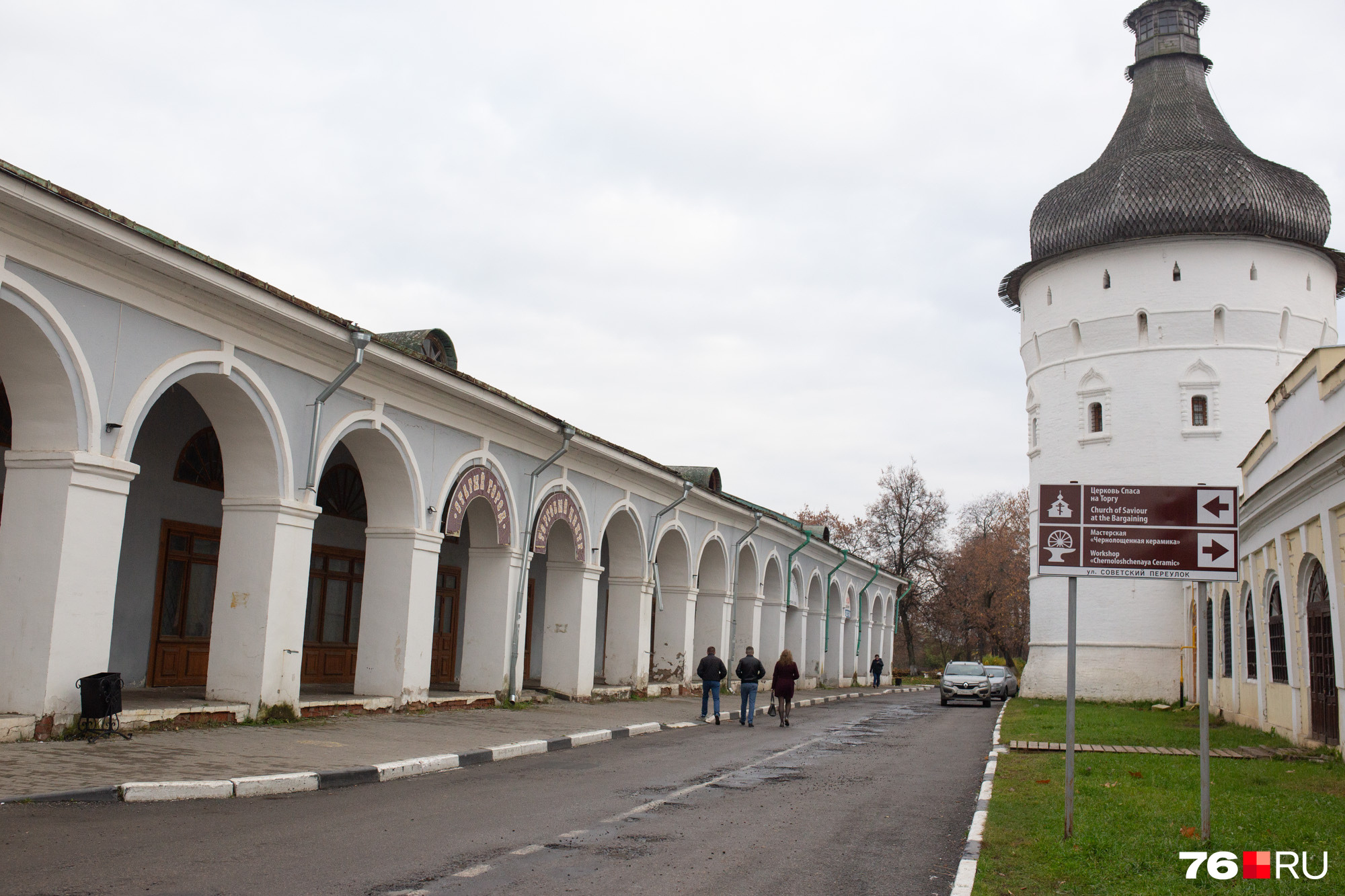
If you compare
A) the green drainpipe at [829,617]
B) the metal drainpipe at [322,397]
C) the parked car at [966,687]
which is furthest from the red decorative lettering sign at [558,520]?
the green drainpipe at [829,617]

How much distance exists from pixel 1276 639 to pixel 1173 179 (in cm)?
1686

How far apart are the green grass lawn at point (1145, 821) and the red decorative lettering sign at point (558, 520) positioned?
9.20 m

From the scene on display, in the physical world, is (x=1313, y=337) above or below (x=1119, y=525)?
above

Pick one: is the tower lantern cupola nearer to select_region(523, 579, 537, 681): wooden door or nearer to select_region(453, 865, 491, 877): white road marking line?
Result: select_region(523, 579, 537, 681): wooden door

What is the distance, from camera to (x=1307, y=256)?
31047 millimetres

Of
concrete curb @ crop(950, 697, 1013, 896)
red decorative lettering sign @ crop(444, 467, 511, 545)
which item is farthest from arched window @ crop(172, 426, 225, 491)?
concrete curb @ crop(950, 697, 1013, 896)

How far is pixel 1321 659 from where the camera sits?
15.2 metres

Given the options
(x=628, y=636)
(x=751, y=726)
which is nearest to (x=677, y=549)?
(x=628, y=636)

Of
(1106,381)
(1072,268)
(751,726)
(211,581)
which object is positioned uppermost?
(1072,268)

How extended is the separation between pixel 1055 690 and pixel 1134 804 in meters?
25.1

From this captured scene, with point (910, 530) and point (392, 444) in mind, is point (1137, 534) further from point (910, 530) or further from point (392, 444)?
point (910, 530)

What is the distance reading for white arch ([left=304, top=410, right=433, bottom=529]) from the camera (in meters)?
14.3

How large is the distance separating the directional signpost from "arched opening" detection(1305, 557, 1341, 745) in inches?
306

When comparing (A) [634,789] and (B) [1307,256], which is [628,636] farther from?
(B) [1307,256]
